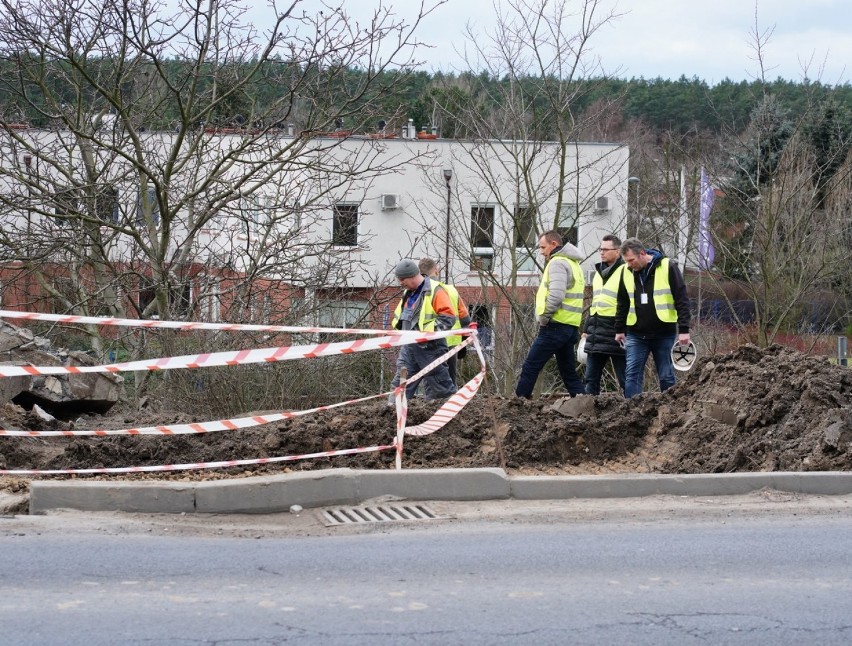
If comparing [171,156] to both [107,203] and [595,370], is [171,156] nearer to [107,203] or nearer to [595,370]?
[107,203]

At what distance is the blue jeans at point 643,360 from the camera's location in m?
10.3

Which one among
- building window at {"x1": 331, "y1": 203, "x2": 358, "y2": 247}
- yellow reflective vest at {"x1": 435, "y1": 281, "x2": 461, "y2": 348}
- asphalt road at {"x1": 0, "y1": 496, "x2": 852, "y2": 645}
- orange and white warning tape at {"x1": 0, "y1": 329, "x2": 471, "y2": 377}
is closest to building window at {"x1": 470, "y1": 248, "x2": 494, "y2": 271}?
building window at {"x1": 331, "y1": 203, "x2": 358, "y2": 247}

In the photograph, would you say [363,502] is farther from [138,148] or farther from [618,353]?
[138,148]

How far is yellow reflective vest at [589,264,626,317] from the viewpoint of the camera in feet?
35.4

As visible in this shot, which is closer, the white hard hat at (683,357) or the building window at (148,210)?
the white hard hat at (683,357)

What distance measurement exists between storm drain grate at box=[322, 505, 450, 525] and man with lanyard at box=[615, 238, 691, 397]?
413cm

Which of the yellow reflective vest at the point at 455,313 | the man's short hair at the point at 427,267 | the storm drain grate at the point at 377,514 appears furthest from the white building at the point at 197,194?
the storm drain grate at the point at 377,514

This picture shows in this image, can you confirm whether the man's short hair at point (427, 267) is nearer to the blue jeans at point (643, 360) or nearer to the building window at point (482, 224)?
the blue jeans at point (643, 360)

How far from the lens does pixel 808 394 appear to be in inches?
332

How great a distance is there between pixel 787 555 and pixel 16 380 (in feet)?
27.1

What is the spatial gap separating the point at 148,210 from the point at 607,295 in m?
6.32

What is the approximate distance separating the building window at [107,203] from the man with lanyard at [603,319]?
615 centimetres

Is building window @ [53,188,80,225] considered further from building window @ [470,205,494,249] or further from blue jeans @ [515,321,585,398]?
building window @ [470,205,494,249]

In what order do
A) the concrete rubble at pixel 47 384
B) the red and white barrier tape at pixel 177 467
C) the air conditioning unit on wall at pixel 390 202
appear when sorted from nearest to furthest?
1. the red and white barrier tape at pixel 177 467
2. the concrete rubble at pixel 47 384
3. the air conditioning unit on wall at pixel 390 202
